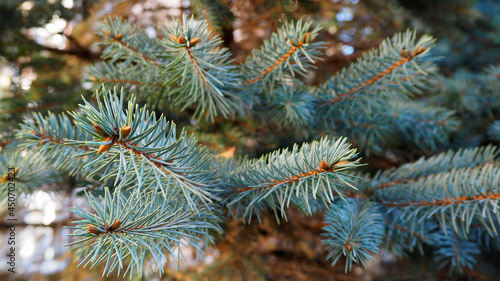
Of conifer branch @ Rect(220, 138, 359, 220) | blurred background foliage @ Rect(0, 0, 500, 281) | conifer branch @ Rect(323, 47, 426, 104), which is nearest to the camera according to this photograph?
conifer branch @ Rect(220, 138, 359, 220)

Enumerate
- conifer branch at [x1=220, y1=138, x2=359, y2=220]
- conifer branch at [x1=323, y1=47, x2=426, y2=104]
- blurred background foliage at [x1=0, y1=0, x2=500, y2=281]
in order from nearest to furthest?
conifer branch at [x1=220, y1=138, x2=359, y2=220] → conifer branch at [x1=323, y1=47, x2=426, y2=104] → blurred background foliage at [x1=0, y1=0, x2=500, y2=281]

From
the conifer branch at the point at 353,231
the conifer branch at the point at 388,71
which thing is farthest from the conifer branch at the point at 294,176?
the conifer branch at the point at 388,71

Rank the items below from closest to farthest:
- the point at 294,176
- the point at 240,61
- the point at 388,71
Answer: the point at 294,176, the point at 388,71, the point at 240,61

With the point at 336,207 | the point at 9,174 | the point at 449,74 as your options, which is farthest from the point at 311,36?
the point at 449,74

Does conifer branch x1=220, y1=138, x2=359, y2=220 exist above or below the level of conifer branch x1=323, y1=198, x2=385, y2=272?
→ above

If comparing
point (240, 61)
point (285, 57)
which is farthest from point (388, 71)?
point (240, 61)

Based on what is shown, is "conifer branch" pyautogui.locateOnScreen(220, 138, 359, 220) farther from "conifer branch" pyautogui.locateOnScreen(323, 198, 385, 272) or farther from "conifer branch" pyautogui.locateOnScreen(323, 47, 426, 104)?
"conifer branch" pyautogui.locateOnScreen(323, 47, 426, 104)

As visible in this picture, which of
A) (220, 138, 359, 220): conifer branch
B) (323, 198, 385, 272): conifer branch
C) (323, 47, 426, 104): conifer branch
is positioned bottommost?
(323, 198, 385, 272): conifer branch

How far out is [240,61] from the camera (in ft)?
1.98

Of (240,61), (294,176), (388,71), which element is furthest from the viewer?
(240,61)

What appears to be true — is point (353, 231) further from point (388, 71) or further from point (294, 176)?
point (388, 71)

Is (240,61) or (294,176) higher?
(240,61)

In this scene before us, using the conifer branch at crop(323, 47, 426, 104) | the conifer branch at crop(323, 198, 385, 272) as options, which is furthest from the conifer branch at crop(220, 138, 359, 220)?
the conifer branch at crop(323, 47, 426, 104)

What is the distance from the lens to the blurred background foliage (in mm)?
608
